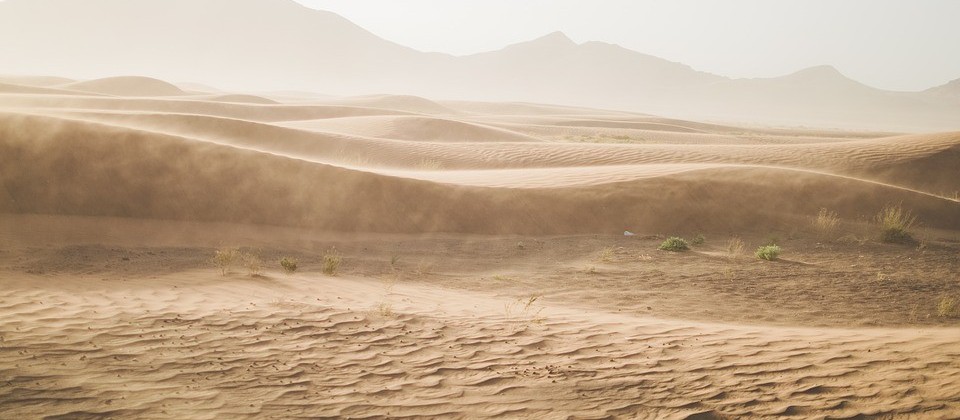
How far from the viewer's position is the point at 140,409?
→ 188 inches

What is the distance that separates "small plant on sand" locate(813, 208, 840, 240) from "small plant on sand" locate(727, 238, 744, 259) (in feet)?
5.37

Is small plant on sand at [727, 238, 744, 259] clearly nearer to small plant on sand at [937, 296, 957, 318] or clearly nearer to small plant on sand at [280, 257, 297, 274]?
small plant on sand at [937, 296, 957, 318]

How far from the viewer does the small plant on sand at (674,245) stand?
11781 mm

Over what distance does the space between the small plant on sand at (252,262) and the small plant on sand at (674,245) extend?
22.0ft

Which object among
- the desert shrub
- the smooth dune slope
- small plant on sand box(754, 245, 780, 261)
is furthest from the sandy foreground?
the desert shrub

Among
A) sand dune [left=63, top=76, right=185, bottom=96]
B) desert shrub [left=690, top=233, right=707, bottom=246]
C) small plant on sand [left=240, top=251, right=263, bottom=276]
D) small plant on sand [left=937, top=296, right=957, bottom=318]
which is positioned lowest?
small plant on sand [left=240, top=251, right=263, bottom=276]

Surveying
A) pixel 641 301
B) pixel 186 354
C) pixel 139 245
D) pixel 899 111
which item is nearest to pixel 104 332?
pixel 186 354

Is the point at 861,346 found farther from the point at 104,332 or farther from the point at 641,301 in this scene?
the point at 104,332

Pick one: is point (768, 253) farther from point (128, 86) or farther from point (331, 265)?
point (128, 86)

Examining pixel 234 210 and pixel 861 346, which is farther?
pixel 234 210

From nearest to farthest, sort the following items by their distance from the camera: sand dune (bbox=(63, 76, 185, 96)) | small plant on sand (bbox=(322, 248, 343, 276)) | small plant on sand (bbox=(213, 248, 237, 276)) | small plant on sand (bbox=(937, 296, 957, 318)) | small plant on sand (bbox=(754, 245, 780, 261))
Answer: small plant on sand (bbox=(937, 296, 957, 318)) < small plant on sand (bbox=(213, 248, 237, 276)) < small plant on sand (bbox=(322, 248, 343, 276)) < small plant on sand (bbox=(754, 245, 780, 261)) < sand dune (bbox=(63, 76, 185, 96))

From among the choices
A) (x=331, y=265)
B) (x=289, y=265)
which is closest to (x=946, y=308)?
(x=331, y=265)

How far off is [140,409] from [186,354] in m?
1.04

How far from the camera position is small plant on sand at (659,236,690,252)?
1178 centimetres
